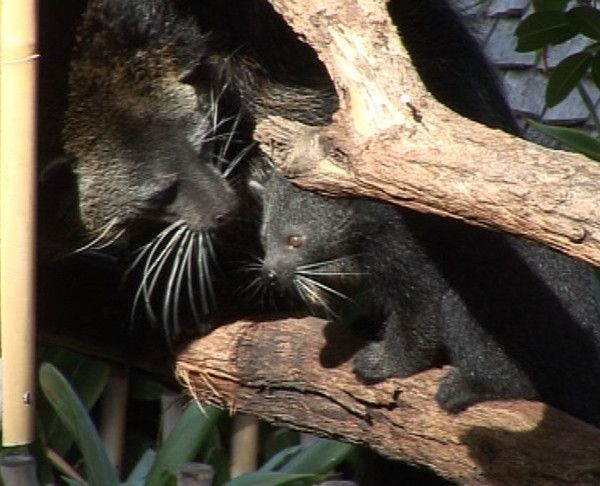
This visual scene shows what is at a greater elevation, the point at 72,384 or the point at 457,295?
the point at 457,295

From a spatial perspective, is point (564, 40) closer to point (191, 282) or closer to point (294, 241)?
point (294, 241)

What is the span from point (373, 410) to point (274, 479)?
58 centimetres

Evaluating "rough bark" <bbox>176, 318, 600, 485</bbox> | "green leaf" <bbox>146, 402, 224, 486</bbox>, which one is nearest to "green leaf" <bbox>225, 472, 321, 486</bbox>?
"green leaf" <bbox>146, 402, 224, 486</bbox>

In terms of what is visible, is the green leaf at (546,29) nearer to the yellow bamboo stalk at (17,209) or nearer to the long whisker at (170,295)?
the long whisker at (170,295)

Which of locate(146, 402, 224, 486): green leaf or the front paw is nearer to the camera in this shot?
the front paw

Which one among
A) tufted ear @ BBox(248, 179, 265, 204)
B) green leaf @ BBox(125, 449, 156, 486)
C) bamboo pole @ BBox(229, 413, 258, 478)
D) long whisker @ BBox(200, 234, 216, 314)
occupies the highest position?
tufted ear @ BBox(248, 179, 265, 204)

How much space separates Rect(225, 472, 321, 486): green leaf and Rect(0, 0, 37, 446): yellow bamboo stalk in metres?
1.11

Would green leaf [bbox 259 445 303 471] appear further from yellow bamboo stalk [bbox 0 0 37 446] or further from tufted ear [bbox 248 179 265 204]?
yellow bamboo stalk [bbox 0 0 37 446]

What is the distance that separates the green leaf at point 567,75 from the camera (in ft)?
9.33

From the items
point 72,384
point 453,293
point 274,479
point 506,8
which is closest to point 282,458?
point 274,479

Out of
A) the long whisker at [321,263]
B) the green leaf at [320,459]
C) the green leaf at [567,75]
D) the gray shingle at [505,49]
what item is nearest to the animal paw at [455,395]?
the long whisker at [321,263]

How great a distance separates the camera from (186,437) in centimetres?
318

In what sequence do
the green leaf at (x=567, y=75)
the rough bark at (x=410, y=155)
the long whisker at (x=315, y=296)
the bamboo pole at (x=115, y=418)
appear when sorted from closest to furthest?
the rough bark at (x=410, y=155) → the long whisker at (x=315, y=296) → the green leaf at (x=567, y=75) → the bamboo pole at (x=115, y=418)

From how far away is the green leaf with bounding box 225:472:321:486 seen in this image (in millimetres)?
2998
